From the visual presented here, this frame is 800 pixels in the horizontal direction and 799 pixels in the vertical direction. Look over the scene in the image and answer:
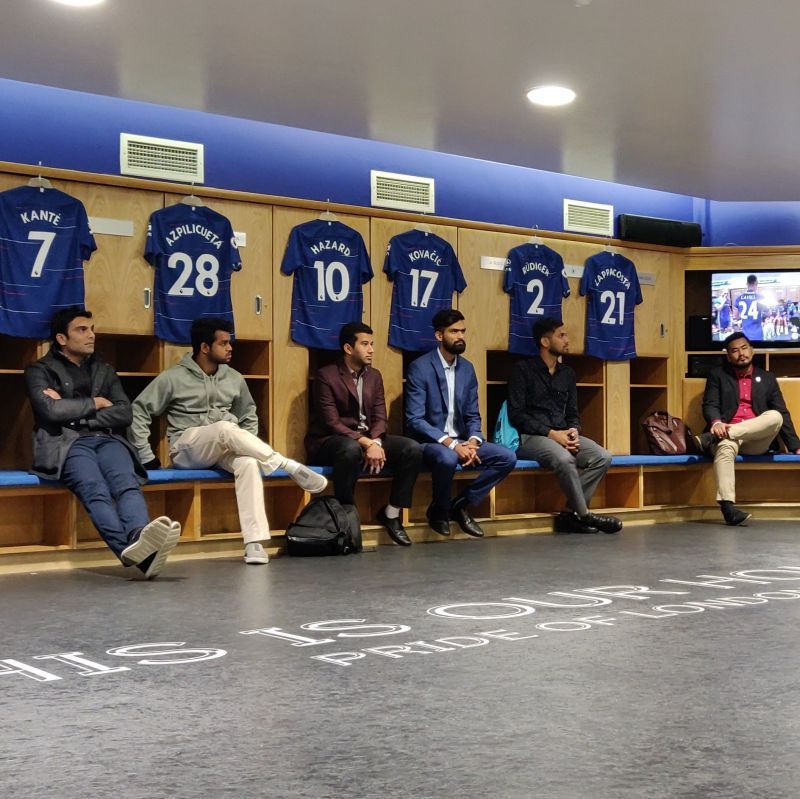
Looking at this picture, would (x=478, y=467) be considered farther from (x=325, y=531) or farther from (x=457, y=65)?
(x=457, y=65)

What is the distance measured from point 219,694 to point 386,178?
5.44 metres

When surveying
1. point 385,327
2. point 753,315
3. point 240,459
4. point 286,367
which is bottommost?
point 240,459

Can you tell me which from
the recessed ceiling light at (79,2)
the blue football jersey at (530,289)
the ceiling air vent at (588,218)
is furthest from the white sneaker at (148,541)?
the ceiling air vent at (588,218)

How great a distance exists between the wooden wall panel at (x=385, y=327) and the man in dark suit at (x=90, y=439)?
78.2 inches

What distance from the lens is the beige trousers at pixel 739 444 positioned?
25.6 ft

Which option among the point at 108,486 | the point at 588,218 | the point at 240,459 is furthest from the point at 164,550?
the point at 588,218

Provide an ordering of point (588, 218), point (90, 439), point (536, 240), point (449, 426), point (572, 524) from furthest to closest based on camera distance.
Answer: point (588, 218) → point (536, 240) → point (572, 524) → point (449, 426) → point (90, 439)

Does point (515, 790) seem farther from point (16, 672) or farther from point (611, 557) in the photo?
point (611, 557)

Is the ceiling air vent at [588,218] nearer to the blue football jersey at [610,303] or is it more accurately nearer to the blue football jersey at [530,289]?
the blue football jersey at [610,303]

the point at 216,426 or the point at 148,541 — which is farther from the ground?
the point at 216,426

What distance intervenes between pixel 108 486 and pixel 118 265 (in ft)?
4.98

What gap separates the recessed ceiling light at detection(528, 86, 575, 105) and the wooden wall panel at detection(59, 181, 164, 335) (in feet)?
7.20

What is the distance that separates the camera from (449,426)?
23.3 ft

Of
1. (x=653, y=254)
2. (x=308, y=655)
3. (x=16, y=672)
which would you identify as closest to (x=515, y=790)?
(x=308, y=655)
